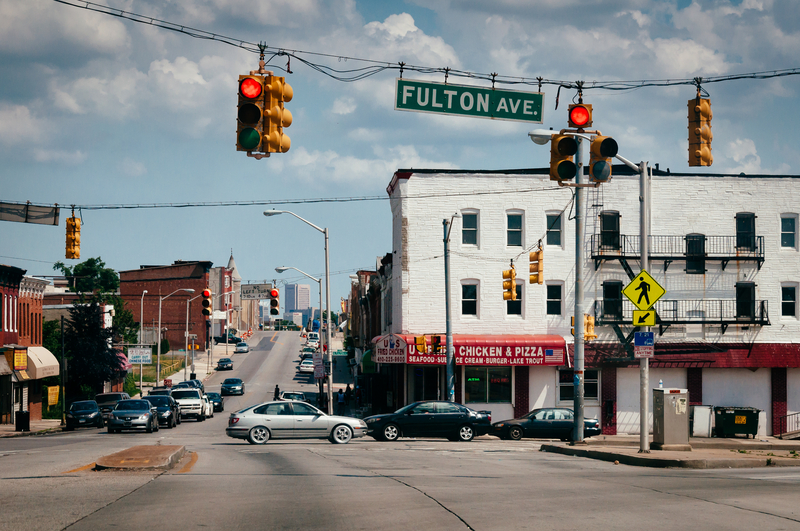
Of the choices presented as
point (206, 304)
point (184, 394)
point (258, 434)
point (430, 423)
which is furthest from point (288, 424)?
point (184, 394)

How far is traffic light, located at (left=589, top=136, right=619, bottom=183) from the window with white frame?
24.7 meters

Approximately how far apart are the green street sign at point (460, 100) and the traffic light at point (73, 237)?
13.9 meters

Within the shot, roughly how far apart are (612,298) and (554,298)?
2736mm

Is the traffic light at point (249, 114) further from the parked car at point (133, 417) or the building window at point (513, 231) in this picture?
the building window at point (513, 231)

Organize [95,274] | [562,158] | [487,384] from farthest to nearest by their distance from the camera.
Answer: [95,274] → [487,384] → [562,158]

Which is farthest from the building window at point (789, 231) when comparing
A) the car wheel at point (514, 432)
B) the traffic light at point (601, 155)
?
the traffic light at point (601, 155)

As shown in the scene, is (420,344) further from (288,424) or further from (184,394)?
(184,394)

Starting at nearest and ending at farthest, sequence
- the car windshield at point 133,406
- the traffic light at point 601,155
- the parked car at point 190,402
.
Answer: the traffic light at point 601,155
the car windshield at point 133,406
the parked car at point 190,402

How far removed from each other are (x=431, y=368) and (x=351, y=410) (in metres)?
19.4

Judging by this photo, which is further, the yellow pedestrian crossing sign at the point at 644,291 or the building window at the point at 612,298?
the building window at the point at 612,298

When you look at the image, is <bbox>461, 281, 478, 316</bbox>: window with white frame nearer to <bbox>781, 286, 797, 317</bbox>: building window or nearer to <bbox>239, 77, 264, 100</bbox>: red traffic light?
<bbox>781, 286, 797, 317</bbox>: building window

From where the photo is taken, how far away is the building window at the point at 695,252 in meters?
40.7

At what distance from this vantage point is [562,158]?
15500 mm

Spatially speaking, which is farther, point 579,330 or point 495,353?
point 495,353
